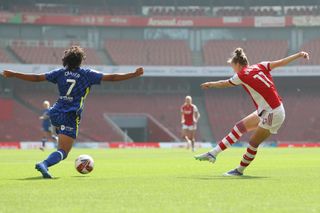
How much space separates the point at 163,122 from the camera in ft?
190

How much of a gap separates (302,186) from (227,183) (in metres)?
1.12

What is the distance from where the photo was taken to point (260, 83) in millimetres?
11891

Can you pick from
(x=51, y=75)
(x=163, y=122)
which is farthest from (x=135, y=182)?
(x=163, y=122)

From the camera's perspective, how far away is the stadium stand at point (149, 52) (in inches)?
2445

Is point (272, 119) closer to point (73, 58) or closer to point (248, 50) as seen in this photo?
point (73, 58)

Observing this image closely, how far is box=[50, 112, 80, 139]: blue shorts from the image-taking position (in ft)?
36.5

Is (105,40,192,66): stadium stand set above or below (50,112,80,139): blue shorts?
below

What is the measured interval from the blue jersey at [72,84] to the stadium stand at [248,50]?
5130 cm

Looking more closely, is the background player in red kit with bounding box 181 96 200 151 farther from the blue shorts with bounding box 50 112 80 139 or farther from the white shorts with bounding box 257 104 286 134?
the blue shorts with bounding box 50 112 80 139

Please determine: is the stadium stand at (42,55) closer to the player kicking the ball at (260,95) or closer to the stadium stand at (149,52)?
the stadium stand at (149,52)

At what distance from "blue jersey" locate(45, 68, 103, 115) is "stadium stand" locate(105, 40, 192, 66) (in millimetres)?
50298

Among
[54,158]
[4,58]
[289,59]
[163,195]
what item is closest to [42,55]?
[4,58]

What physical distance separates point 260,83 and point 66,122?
3.34 m

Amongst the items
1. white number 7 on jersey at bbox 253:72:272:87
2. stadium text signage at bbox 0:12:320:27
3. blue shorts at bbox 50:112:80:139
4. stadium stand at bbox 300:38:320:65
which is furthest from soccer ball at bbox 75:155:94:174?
stadium stand at bbox 300:38:320:65
